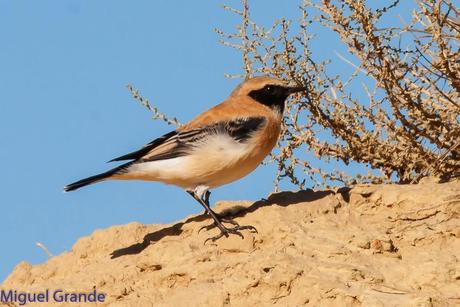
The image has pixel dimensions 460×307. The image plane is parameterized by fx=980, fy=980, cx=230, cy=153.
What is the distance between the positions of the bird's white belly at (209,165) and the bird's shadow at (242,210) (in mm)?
305

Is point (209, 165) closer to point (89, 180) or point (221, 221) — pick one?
point (221, 221)

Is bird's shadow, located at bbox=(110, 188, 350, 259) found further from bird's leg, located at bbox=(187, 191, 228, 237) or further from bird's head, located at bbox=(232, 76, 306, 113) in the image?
bird's head, located at bbox=(232, 76, 306, 113)

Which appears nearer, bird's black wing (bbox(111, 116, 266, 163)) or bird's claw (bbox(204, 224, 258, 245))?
bird's claw (bbox(204, 224, 258, 245))

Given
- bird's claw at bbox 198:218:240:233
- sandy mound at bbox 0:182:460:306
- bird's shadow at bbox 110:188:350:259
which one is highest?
bird's shadow at bbox 110:188:350:259

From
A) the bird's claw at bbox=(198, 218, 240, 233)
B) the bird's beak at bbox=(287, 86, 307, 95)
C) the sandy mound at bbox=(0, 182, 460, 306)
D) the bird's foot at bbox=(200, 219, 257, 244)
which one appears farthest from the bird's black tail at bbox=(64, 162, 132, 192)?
the bird's beak at bbox=(287, 86, 307, 95)

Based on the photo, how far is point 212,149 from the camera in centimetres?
825

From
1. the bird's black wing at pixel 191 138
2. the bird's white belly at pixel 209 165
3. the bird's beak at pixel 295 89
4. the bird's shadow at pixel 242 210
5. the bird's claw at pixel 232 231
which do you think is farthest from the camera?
the bird's beak at pixel 295 89

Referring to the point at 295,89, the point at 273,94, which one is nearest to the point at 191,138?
the point at 273,94

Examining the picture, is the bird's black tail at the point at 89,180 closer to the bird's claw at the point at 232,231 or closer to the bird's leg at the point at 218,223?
the bird's leg at the point at 218,223

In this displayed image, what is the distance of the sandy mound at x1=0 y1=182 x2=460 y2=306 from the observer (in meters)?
6.56

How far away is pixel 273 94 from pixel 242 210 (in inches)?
47.2

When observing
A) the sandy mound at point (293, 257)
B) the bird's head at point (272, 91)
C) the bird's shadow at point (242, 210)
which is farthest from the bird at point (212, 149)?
the sandy mound at point (293, 257)

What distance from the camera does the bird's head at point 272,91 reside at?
345 inches

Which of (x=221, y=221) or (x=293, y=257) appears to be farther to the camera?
(x=221, y=221)
